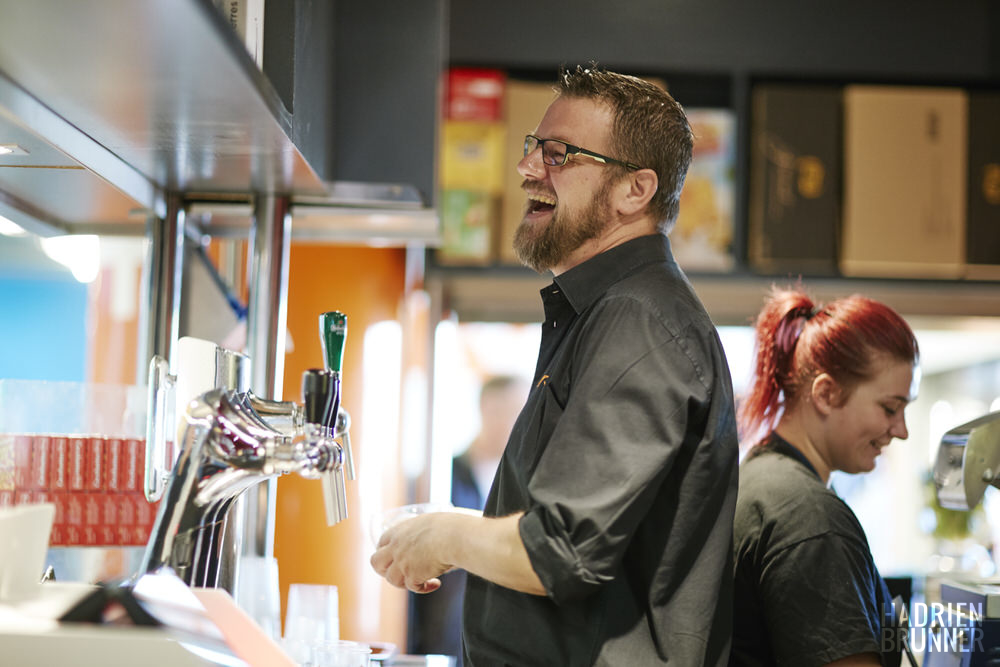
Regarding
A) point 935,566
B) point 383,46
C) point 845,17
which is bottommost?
point 935,566

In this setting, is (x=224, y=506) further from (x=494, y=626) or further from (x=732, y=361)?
(x=732, y=361)

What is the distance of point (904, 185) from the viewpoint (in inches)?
115

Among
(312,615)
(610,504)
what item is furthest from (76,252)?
(610,504)

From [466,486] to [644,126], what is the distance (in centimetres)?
187

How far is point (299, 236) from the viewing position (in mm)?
1926

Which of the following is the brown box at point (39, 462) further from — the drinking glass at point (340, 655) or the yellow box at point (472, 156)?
the yellow box at point (472, 156)

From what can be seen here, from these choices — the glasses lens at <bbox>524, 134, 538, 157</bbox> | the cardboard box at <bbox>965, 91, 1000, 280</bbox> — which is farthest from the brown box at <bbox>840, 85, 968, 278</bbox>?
→ the glasses lens at <bbox>524, 134, 538, 157</bbox>

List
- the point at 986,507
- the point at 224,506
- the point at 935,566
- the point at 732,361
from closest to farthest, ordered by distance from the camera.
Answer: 1. the point at 224,506
2. the point at 935,566
3. the point at 986,507
4. the point at 732,361

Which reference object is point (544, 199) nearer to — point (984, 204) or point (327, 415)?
point (327, 415)

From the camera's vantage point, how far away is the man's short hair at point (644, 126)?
1388 millimetres

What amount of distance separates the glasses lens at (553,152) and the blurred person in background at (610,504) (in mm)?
151

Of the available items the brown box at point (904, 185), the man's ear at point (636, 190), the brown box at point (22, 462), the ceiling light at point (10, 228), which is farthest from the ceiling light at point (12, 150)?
the brown box at point (904, 185)

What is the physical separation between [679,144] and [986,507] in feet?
6.78

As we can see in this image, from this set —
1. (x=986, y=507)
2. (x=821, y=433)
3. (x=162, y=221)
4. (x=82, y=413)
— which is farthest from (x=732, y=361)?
(x=82, y=413)
